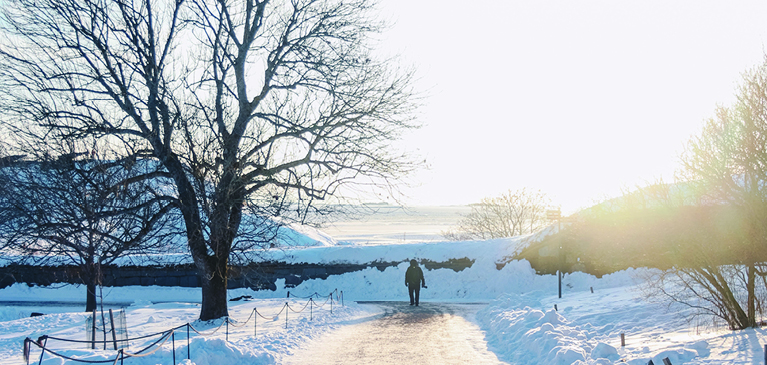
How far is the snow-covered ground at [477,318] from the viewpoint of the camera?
8.34 meters

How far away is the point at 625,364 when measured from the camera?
24.9ft

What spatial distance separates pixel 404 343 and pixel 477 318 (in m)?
4.88

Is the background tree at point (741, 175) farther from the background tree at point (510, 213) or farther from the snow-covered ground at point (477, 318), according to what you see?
the background tree at point (510, 213)

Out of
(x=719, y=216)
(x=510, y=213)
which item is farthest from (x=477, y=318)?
(x=510, y=213)

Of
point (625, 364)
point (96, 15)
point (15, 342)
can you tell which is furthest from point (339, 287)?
point (625, 364)

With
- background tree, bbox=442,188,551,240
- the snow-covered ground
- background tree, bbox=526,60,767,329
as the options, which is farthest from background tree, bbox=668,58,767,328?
background tree, bbox=442,188,551,240

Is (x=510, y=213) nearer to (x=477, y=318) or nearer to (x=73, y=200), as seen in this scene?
(x=477, y=318)

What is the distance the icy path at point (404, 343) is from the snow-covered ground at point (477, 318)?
450mm

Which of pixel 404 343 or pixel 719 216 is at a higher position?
pixel 719 216

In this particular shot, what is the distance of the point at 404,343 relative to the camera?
1095cm

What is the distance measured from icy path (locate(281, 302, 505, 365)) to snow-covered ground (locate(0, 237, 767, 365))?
1.48ft

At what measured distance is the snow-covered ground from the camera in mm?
8344

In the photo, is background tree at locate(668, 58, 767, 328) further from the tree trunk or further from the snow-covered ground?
the tree trunk

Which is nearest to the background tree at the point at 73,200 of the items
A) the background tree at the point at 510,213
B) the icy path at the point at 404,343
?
the icy path at the point at 404,343
